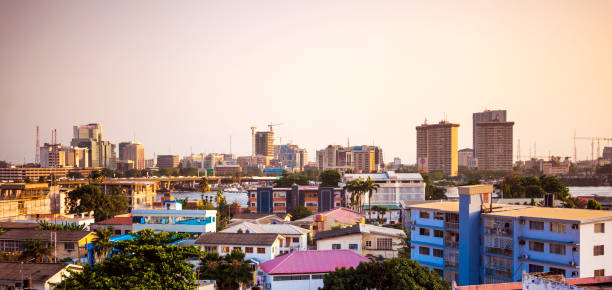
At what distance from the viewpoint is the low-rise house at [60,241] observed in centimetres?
3822

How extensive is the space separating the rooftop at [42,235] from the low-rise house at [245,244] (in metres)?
9.96

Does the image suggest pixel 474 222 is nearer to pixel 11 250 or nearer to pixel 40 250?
pixel 40 250

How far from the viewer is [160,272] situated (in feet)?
62.4

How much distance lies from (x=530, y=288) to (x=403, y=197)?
66319mm

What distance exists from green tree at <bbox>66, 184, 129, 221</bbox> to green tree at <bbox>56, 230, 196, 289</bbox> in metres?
42.2

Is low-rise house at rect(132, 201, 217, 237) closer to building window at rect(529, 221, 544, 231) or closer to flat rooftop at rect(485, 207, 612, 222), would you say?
flat rooftop at rect(485, 207, 612, 222)

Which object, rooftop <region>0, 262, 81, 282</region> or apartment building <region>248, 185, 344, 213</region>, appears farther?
apartment building <region>248, 185, 344, 213</region>

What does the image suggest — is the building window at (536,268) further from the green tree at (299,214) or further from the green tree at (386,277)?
the green tree at (299,214)

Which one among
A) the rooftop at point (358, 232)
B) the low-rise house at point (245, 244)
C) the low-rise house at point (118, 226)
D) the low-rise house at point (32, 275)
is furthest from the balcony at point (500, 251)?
the low-rise house at point (118, 226)

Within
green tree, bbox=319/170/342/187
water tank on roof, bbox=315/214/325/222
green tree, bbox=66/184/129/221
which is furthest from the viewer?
green tree, bbox=319/170/342/187

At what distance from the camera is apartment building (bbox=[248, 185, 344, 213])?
7444 centimetres

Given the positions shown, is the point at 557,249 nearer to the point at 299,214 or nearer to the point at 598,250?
the point at 598,250

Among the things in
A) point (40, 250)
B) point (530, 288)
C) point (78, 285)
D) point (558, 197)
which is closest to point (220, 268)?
point (78, 285)

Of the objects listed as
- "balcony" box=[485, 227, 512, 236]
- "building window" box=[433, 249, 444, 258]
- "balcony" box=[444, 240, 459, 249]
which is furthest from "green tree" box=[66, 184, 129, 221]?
"balcony" box=[485, 227, 512, 236]
